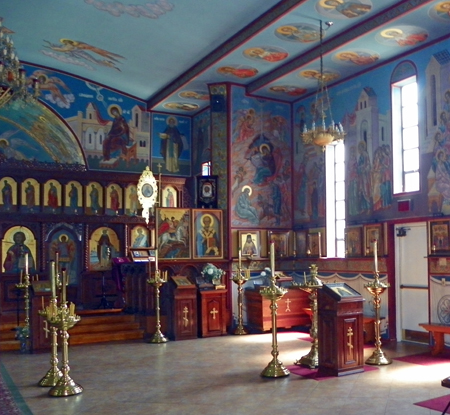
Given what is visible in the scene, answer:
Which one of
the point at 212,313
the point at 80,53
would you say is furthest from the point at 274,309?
the point at 80,53

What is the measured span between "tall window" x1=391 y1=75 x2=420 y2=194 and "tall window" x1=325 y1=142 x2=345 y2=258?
5.87ft

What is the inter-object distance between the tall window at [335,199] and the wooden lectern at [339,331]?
4896 millimetres

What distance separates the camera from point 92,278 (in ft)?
50.4

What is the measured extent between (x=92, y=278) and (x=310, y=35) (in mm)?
8802

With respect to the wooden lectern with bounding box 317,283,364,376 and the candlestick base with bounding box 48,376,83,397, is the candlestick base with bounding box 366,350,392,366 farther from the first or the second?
the candlestick base with bounding box 48,376,83,397

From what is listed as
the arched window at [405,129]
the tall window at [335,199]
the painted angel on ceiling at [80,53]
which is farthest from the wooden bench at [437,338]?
the painted angel on ceiling at [80,53]

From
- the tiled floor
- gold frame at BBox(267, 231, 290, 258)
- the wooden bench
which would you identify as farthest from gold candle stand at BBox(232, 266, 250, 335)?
the wooden bench

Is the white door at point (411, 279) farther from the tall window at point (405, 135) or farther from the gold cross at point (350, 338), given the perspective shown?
the gold cross at point (350, 338)

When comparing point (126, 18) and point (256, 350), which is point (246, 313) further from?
point (126, 18)

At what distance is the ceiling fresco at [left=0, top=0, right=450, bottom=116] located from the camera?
994cm

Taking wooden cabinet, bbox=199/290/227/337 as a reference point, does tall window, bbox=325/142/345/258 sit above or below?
above

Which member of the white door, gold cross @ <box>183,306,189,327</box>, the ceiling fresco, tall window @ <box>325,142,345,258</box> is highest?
the ceiling fresco

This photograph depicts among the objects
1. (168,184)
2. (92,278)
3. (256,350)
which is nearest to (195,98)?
(168,184)

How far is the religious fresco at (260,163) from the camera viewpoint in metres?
13.7
